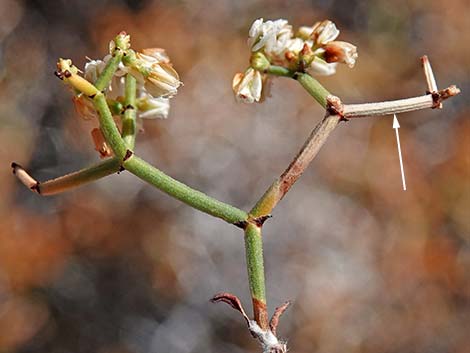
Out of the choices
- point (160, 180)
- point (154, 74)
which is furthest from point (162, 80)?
point (160, 180)

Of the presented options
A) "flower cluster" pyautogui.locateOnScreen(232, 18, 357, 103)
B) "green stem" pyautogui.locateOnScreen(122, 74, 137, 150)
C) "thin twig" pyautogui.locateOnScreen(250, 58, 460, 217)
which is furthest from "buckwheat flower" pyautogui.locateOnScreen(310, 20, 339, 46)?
"green stem" pyautogui.locateOnScreen(122, 74, 137, 150)

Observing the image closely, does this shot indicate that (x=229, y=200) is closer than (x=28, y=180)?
No

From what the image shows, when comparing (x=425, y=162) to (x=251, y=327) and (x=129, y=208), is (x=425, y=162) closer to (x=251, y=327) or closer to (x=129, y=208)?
(x=129, y=208)

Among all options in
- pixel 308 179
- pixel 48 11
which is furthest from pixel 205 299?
pixel 48 11

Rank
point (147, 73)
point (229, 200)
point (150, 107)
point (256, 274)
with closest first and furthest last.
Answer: point (256, 274) → point (147, 73) → point (150, 107) → point (229, 200)

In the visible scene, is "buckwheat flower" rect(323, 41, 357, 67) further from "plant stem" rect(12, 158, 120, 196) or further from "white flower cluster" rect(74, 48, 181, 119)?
"plant stem" rect(12, 158, 120, 196)

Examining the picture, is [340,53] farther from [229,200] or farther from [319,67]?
[229,200]
